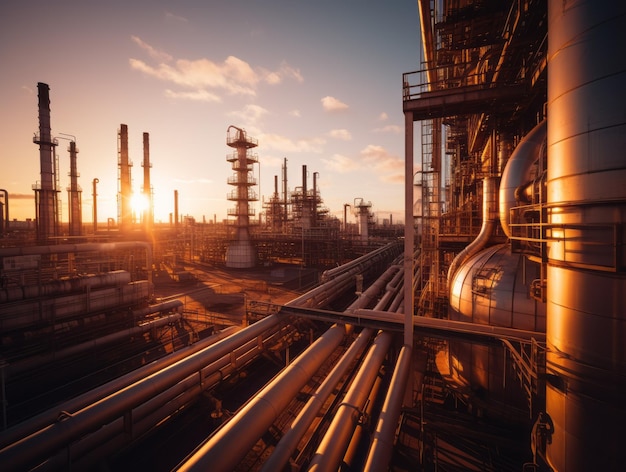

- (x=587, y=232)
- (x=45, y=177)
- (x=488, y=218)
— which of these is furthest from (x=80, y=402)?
(x=45, y=177)

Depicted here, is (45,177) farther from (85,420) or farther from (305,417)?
(305,417)

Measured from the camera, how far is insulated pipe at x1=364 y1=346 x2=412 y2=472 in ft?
17.1

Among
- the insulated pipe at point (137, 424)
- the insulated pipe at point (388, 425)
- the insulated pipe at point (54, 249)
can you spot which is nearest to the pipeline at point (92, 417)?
the insulated pipe at point (137, 424)

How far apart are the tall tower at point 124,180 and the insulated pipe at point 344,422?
3717 cm

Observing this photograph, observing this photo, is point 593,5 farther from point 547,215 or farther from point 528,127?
point 528,127

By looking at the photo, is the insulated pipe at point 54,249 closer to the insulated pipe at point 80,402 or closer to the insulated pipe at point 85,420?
the insulated pipe at point 80,402

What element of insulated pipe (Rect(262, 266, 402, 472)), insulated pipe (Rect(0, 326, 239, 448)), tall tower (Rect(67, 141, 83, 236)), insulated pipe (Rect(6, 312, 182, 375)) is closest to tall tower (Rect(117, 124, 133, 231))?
tall tower (Rect(67, 141, 83, 236))

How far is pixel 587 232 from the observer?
419cm

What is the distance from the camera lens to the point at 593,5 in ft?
13.3

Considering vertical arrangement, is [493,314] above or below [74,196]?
below

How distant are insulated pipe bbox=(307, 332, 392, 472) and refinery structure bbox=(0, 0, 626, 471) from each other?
36mm

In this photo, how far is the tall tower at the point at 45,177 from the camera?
26.9m

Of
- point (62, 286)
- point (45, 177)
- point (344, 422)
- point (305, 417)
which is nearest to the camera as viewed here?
point (344, 422)

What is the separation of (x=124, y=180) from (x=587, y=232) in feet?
138
